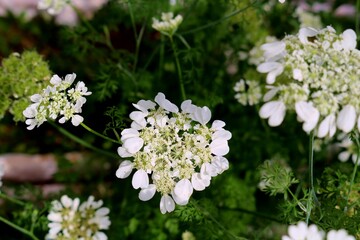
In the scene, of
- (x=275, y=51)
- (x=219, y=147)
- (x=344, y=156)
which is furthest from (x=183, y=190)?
(x=344, y=156)

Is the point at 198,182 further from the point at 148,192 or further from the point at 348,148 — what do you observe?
the point at 348,148

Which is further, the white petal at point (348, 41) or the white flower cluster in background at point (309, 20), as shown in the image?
the white flower cluster in background at point (309, 20)

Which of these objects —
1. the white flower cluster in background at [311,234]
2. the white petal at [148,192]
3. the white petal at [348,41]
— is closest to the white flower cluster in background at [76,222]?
the white petal at [148,192]

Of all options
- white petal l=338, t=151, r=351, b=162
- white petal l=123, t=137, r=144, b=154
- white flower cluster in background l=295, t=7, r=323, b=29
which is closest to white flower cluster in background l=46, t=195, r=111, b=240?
white petal l=123, t=137, r=144, b=154

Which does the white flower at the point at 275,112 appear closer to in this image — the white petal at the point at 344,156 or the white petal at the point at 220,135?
the white petal at the point at 220,135

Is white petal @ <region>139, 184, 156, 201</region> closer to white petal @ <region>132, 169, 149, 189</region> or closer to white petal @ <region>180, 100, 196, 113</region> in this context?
white petal @ <region>132, 169, 149, 189</region>

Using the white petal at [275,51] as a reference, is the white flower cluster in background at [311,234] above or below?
below

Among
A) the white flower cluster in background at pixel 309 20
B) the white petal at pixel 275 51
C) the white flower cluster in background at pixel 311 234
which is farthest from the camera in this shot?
the white flower cluster in background at pixel 309 20

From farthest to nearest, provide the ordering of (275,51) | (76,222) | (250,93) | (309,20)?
(309,20), (250,93), (76,222), (275,51)
